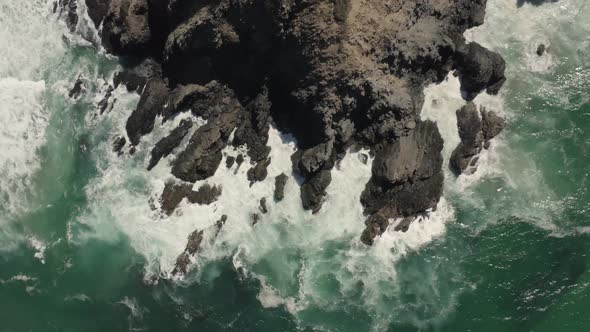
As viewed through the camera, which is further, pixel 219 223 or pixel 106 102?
pixel 106 102

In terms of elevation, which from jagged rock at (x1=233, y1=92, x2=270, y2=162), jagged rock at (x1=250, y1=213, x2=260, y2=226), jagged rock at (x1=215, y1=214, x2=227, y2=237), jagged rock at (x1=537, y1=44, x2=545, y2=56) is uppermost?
jagged rock at (x1=537, y1=44, x2=545, y2=56)

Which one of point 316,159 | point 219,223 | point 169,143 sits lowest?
point 219,223

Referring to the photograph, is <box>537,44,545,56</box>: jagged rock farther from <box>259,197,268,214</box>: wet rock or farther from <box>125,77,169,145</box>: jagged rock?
<box>125,77,169,145</box>: jagged rock

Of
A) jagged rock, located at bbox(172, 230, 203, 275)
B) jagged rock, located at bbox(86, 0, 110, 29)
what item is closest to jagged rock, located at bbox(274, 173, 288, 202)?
jagged rock, located at bbox(172, 230, 203, 275)

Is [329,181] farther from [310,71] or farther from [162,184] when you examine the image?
[162,184]

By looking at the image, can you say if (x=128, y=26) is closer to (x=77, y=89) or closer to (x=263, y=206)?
(x=77, y=89)

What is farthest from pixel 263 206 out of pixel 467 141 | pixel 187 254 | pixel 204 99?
pixel 467 141
